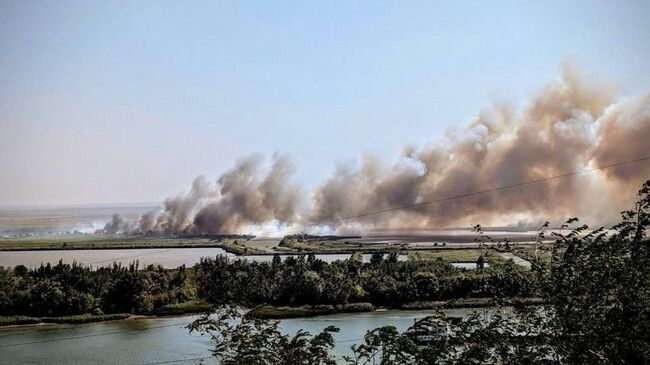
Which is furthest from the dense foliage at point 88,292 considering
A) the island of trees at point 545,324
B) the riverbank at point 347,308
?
the island of trees at point 545,324

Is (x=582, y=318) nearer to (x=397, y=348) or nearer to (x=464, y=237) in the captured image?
(x=397, y=348)

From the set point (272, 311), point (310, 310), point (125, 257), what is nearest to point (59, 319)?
point (272, 311)

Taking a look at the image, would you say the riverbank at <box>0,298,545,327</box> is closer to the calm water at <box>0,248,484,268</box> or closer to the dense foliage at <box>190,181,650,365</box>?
the calm water at <box>0,248,484,268</box>

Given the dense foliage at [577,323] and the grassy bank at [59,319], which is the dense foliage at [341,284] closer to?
the grassy bank at [59,319]

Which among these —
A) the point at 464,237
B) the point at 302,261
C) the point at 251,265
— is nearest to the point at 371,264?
the point at 302,261

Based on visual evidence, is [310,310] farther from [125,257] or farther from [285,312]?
[125,257]
